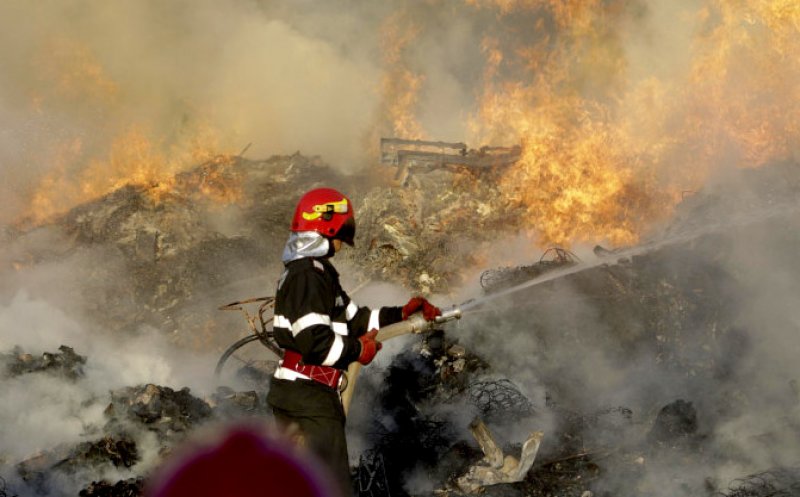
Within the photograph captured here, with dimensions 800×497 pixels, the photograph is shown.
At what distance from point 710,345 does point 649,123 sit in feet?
32.0

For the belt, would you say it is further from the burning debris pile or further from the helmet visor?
the burning debris pile

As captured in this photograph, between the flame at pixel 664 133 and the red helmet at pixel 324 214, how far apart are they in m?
9.83

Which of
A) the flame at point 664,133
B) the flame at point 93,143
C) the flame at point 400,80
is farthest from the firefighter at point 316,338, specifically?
the flame at point 400,80

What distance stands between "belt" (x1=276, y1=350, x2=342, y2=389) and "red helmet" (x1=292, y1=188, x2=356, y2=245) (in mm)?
948

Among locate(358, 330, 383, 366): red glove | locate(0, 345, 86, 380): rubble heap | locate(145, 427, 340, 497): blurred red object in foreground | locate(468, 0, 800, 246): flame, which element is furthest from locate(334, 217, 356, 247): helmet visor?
locate(468, 0, 800, 246): flame

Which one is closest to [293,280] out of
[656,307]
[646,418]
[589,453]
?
[589,453]

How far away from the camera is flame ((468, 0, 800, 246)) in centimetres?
1353

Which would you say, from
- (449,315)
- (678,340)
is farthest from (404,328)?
(678,340)

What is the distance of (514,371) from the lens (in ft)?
26.0

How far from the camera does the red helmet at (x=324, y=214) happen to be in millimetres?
4395

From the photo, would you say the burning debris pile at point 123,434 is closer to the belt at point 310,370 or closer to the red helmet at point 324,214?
Result: the belt at point 310,370

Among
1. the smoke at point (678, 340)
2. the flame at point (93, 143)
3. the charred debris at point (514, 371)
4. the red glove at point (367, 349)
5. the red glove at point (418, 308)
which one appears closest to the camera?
the red glove at point (367, 349)

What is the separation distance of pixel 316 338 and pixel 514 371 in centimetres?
456

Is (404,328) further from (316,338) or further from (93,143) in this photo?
(93,143)
